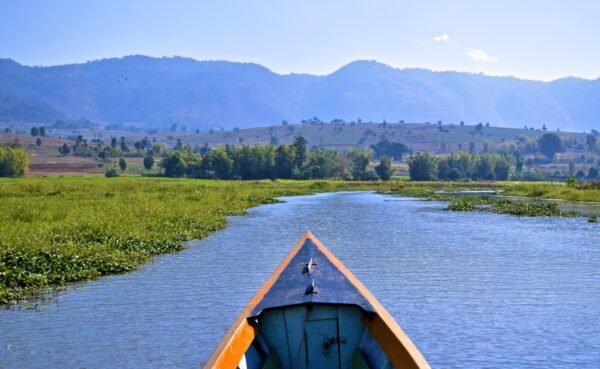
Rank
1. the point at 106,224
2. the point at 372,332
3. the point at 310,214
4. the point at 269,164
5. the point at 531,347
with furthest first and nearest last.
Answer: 1. the point at 269,164
2. the point at 310,214
3. the point at 106,224
4. the point at 531,347
5. the point at 372,332

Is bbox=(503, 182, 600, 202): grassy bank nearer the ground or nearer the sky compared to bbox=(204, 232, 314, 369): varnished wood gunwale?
nearer the ground

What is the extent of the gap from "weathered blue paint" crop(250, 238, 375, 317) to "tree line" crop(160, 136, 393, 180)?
152899 millimetres

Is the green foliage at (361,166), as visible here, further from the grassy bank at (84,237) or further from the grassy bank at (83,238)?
the grassy bank at (83,238)

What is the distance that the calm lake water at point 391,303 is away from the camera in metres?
20.5

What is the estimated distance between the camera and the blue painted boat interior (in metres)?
14.5

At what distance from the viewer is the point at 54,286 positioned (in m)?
28.5

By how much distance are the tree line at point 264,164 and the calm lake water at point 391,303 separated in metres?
121

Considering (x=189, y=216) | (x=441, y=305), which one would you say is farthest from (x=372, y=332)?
(x=189, y=216)

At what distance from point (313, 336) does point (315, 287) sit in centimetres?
103

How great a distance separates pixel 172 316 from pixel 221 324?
2237mm

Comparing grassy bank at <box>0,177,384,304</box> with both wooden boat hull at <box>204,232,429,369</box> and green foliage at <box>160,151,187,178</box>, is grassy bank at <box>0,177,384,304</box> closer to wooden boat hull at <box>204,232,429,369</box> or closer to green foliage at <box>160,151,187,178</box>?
wooden boat hull at <box>204,232,429,369</box>

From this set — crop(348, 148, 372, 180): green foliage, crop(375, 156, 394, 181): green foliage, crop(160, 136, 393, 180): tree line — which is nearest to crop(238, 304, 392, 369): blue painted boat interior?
crop(160, 136, 393, 180): tree line

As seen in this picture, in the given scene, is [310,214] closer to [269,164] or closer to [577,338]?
[577,338]

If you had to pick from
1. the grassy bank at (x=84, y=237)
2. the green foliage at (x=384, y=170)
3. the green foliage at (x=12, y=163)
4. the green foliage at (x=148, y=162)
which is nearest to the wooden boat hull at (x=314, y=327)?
the grassy bank at (x=84, y=237)
